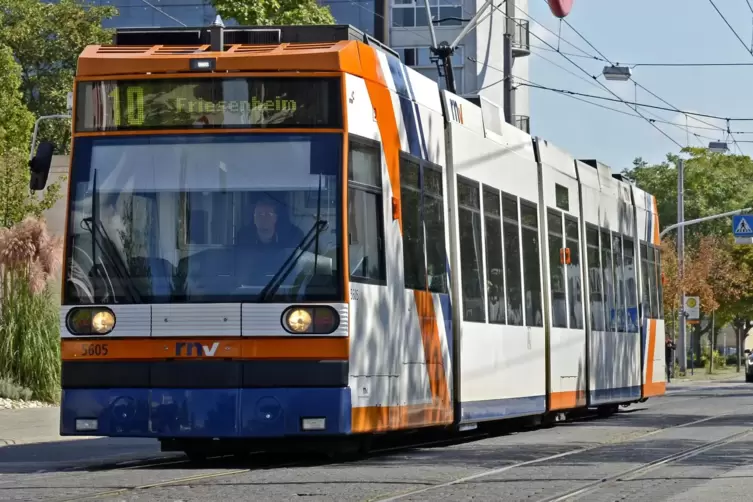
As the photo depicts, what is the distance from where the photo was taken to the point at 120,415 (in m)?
12.7

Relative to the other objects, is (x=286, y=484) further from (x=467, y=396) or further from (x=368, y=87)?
(x=467, y=396)

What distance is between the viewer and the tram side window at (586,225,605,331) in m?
22.1

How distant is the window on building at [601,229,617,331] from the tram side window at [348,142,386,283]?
9.97 meters

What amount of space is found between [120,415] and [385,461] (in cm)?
245

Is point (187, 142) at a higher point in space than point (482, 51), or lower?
lower

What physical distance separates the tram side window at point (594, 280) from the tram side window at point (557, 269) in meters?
1.69

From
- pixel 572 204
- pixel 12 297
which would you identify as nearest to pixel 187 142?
pixel 572 204

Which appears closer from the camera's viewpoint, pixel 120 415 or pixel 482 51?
pixel 120 415

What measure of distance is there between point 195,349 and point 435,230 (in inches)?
121

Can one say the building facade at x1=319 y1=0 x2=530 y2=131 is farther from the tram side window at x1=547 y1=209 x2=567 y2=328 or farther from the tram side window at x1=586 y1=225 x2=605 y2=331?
the tram side window at x1=547 y1=209 x2=567 y2=328

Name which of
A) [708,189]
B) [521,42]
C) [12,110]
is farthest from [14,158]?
[708,189]

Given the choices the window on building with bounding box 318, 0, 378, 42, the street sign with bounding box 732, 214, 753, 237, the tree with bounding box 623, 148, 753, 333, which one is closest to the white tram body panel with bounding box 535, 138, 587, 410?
the street sign with bounding box 732, 214, 753, 237

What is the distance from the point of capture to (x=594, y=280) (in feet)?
73.2

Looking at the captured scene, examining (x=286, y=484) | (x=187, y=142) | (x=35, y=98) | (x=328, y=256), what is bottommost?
(x=286, y=484)
